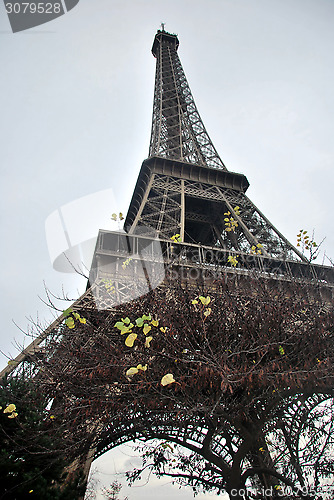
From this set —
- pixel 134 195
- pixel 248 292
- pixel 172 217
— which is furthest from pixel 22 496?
pixel 134 195

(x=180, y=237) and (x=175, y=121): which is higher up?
(x=175, y=121)

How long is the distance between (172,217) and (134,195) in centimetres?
630

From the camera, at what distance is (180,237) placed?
1484cm

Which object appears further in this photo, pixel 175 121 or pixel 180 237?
pixel 175 121

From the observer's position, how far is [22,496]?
711 cm

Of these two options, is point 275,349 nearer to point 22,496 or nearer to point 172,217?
point 22,496

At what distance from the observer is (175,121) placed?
112 ft

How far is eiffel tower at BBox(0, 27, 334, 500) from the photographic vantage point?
9763mm

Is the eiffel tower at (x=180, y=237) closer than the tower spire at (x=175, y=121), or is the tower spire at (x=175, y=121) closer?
the eiffel tower at (x=180, y=237)

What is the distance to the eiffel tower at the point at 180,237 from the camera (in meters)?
9.76

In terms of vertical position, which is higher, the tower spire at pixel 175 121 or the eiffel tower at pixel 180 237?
the tower spire at pixel 175 121

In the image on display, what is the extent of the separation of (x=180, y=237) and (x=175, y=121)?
77.3 feet

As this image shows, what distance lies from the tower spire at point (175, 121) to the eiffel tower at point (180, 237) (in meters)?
0.12

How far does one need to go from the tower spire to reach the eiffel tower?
12 cm
